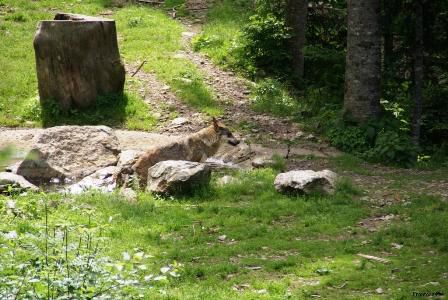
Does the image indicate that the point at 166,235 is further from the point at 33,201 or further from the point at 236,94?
the point at 236,94

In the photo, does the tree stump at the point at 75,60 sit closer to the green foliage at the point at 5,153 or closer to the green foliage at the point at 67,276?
the green foliage at the point at 67,276

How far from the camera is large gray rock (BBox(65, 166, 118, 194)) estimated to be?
11406 mm

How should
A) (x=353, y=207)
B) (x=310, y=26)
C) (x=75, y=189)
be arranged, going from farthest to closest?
(x=310, y=26) < (x=75, y=189) < (x=353, y=207)

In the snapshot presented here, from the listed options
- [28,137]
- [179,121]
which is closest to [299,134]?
[179,121]

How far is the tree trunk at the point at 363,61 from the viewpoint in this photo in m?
14.1

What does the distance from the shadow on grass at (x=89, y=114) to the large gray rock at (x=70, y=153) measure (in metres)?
2.01

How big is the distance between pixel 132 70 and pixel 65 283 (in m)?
14.3

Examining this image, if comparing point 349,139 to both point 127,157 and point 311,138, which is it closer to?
point 311,138

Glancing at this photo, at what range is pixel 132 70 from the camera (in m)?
18.4

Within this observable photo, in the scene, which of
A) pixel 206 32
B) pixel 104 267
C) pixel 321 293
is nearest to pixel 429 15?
pixel 206 32

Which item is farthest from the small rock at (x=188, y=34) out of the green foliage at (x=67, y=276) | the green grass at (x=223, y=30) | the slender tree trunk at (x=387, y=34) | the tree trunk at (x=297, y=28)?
the green foliage at (x=67, y=276)

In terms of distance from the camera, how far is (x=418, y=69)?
46.1 ft

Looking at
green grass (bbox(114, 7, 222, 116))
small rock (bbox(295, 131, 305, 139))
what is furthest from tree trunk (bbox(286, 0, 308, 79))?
small rock (bbox(295, 131, 305, 139))

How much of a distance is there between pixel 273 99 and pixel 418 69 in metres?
3.92
